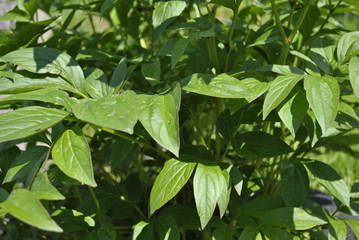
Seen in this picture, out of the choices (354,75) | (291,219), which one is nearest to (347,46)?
(354,75)

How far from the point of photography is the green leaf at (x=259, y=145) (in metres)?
1.02

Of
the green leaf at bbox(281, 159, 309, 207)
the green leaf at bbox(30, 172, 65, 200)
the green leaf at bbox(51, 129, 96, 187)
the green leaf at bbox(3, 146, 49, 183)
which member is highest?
the green leaf at bbox(51, 129, 96, 187)

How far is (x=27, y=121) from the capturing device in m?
0.75

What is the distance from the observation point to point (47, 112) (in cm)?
79

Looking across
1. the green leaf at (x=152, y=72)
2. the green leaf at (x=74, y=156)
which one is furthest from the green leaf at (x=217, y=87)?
the green leaf at (x=74, y=156)

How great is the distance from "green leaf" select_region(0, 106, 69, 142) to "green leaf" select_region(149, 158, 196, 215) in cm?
23

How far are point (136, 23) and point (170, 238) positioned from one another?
2.55 ft

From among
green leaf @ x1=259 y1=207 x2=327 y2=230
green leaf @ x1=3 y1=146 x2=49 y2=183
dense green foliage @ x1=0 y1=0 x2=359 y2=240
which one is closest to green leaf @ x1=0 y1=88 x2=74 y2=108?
dense green foliage @ x1=0 y1=0 x2=359 y2=240

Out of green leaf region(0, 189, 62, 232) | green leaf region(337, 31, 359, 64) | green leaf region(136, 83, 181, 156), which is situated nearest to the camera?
green leaf region(0, 189, 62, 232)

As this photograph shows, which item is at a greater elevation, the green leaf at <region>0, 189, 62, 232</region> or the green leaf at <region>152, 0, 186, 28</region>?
the green leaf at <region>152, 0, 186, 28</region>

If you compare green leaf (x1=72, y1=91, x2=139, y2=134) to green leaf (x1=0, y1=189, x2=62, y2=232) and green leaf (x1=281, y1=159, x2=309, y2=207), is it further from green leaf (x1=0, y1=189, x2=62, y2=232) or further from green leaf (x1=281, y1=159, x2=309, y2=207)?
green leaf (x1=281, y1=159, x2=309, y2=207)

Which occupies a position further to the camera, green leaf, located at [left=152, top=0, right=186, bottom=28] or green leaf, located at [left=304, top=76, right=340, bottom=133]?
green leaf, located at [left=152, top=0, right=186, bottom=28]

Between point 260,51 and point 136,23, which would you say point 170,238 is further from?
point 136,23

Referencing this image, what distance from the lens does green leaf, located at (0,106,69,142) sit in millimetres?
714
